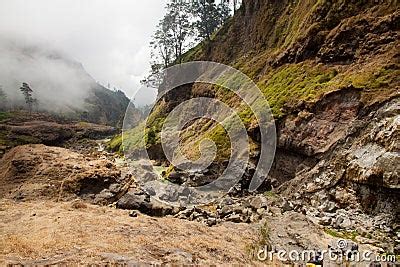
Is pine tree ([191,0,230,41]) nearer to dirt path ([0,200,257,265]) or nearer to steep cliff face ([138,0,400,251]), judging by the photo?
steep cliff face ([138,0,400,251])

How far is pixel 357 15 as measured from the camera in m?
28.5

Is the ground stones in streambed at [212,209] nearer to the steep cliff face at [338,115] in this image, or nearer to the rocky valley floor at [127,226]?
the rocky valley floor at [127,226]

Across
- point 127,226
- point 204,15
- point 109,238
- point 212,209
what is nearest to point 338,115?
point 212,209

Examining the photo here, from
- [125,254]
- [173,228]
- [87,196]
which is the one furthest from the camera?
[87,196]

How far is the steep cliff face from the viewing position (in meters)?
17.9

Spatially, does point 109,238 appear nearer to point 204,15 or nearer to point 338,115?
point 338,115

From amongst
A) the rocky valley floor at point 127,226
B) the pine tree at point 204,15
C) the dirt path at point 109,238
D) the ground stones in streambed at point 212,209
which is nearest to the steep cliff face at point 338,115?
the rocky valley floor at point 127,226

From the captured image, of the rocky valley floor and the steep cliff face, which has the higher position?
the steep cliff face

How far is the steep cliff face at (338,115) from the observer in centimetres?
1792

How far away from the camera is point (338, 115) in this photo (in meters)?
23.6

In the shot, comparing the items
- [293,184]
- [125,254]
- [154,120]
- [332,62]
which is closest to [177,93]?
[154,120]

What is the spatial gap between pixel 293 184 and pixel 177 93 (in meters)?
44.4

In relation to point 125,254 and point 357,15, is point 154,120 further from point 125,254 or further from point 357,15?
point 125,254

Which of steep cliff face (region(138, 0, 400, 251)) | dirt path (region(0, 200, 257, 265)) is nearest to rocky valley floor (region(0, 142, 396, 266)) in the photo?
dirt path (region(0, 200, 257, 265))
